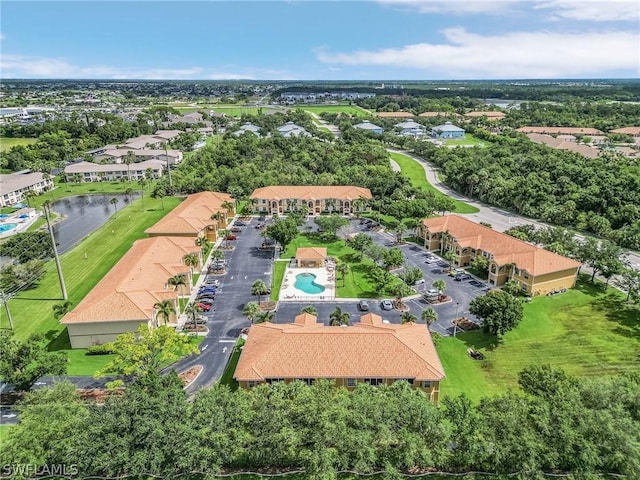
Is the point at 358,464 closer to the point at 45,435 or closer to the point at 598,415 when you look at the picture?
the point at 598,415

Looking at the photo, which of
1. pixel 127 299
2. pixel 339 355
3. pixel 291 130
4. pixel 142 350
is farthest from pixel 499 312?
pixel 291 130

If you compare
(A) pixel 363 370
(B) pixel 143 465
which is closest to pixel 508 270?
(A) pixel 363 370

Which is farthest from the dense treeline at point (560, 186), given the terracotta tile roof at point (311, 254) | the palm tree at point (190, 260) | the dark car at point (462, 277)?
the palm tree at point (190, 260)

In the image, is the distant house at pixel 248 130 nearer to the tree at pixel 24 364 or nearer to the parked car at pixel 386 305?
the parked car at pixel 386 305

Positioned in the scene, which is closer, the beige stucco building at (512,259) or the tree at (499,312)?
the tree at (499,312)

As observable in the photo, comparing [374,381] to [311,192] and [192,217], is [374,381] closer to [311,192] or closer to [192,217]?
[192,217]

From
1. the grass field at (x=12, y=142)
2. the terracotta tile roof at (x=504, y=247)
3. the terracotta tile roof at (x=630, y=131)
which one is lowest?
the terracotta tile roof at (x=504, y=247)
